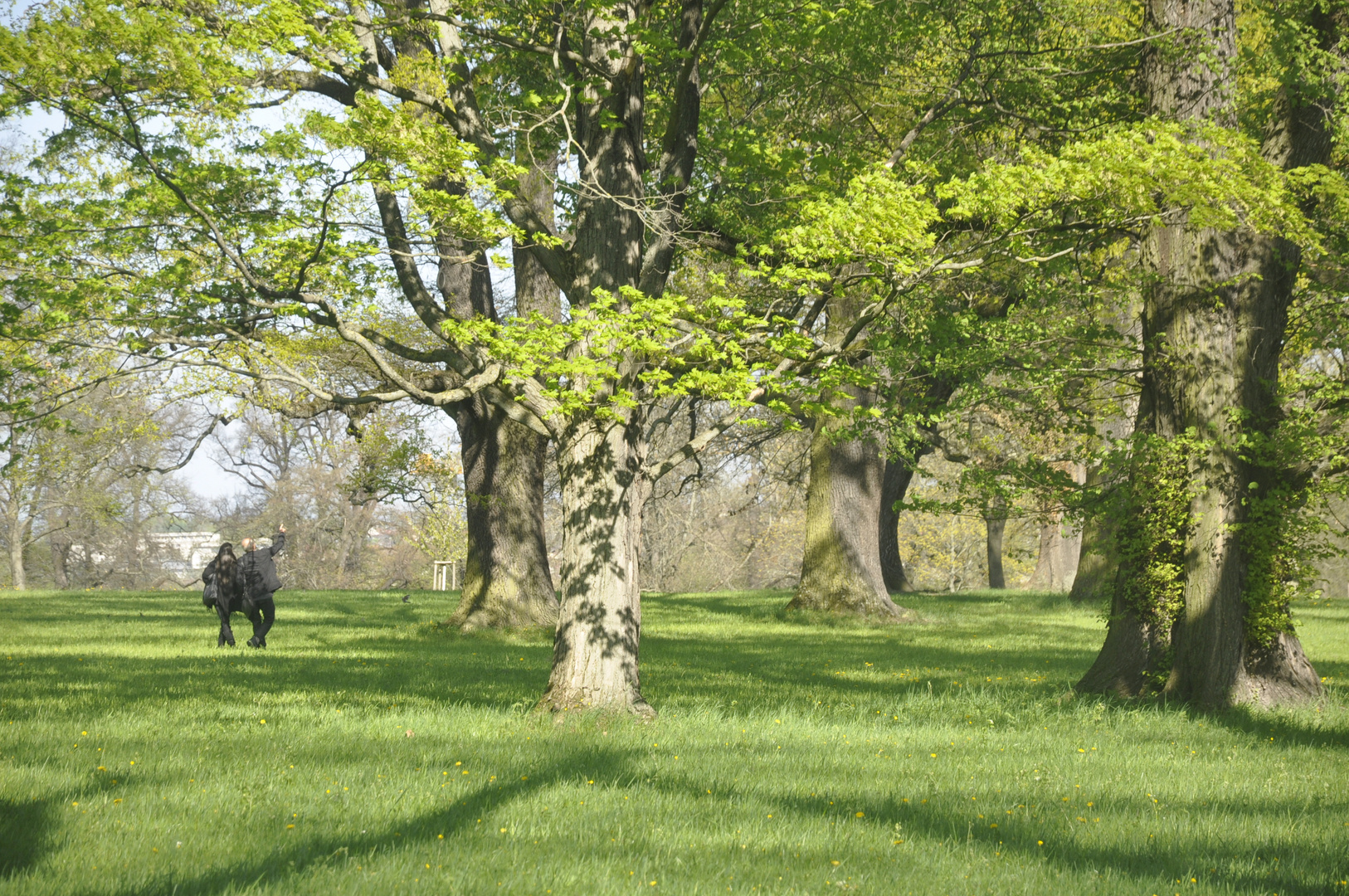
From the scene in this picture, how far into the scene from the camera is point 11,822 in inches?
196

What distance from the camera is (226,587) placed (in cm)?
1396

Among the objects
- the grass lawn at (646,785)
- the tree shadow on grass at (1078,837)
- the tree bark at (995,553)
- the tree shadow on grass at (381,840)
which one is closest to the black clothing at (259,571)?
the grass lawn at (646,785)

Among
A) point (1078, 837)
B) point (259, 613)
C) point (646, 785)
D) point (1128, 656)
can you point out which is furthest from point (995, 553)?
A: point (1078, 837)

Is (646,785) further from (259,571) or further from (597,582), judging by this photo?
(259,571)

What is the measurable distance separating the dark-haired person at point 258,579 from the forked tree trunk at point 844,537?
9.74 metres

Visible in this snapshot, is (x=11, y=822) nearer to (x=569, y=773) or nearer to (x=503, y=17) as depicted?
(x=569, y=773)

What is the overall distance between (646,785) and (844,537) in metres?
13.9

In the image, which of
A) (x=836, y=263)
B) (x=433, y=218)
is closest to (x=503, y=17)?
(x=433, y=218)

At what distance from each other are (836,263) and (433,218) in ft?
11.0

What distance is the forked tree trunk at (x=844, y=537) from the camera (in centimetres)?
1952

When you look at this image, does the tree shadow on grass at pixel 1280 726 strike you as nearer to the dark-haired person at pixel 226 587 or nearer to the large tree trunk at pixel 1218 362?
the large tree trunk at pixel 1218 362

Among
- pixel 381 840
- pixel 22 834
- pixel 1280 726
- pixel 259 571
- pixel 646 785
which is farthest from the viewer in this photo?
pixel 259 571

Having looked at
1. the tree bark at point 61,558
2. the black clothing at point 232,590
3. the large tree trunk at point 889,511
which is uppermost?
the large tree trunk at point 889,511

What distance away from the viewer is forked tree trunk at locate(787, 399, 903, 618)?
19516 millimetres
